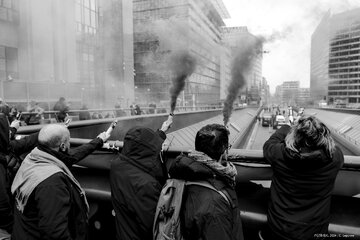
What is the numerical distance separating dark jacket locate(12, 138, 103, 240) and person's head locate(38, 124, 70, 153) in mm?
46

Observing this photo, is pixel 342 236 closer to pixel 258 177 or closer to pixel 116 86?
pixel 258 177

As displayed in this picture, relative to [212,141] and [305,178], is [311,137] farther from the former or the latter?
[212,141]

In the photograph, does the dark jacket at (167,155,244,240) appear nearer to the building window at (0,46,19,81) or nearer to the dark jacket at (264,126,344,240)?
the dark jacket at (264,126,344,240)

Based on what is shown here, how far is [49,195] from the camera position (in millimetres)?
1729

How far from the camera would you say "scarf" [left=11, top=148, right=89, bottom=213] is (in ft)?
5.86

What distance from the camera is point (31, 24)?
17594 mm

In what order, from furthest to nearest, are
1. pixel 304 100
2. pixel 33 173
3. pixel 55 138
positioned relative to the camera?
pixel 304 100 → pixel 55 138 → pixel 33 173

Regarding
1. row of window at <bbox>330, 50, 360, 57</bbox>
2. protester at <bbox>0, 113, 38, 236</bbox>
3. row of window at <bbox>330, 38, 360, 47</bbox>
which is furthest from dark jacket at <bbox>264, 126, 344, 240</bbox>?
row of window at <bbox>330, 50, 360, 57</bbox>

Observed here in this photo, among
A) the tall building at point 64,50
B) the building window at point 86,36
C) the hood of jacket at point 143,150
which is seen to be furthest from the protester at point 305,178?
the building window at point 86,36

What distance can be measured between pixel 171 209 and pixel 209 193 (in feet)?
0.87

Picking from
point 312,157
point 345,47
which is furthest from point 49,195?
point 345,47

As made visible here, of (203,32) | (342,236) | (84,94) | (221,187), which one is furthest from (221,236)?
(84,94)

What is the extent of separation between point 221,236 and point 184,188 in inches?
12.3

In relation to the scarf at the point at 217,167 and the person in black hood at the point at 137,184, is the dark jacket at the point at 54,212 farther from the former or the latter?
the scarf at the point at 217,167
